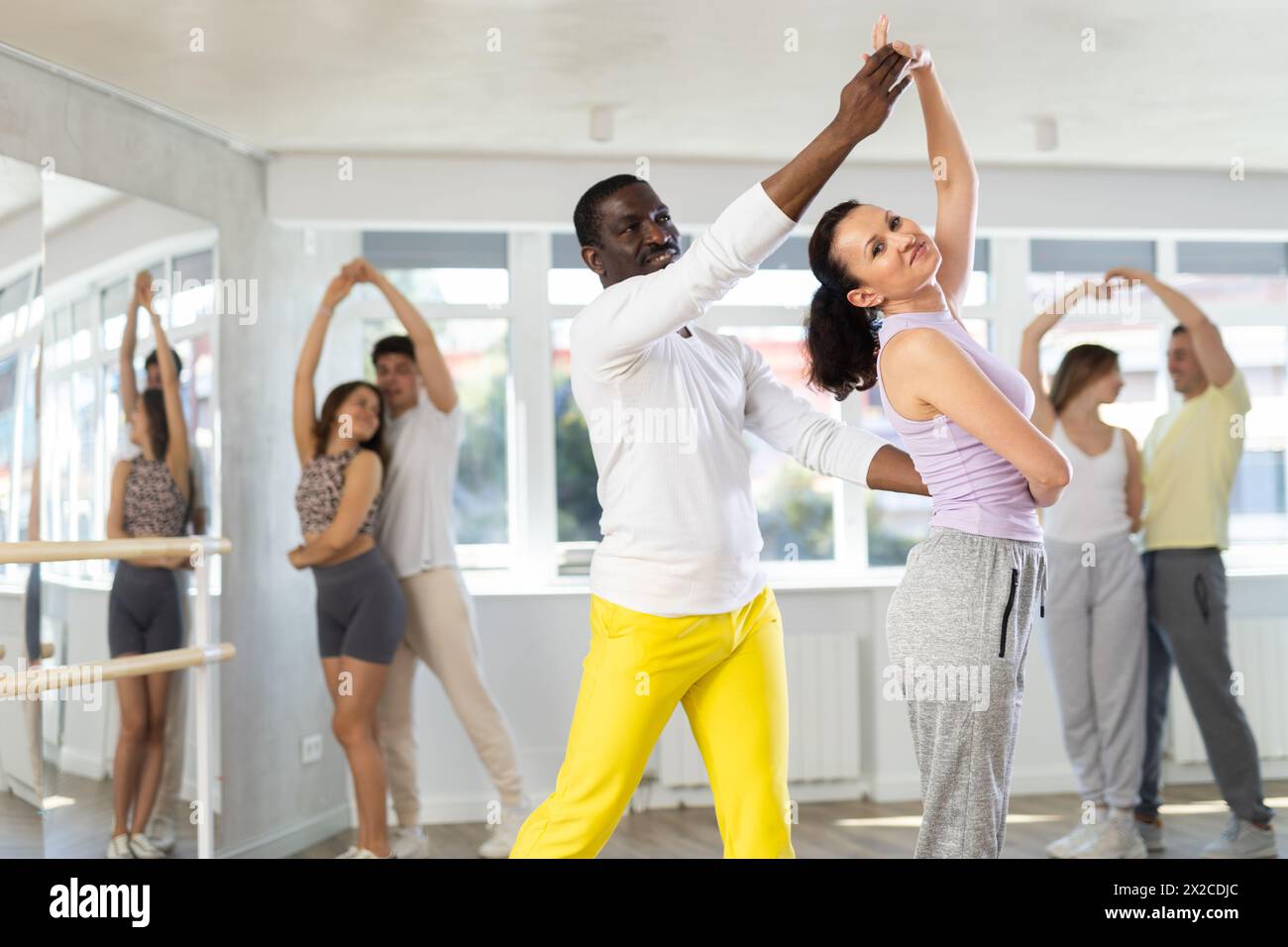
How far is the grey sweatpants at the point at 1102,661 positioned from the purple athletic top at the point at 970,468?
7.36 feet

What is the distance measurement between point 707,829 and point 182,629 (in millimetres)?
1883

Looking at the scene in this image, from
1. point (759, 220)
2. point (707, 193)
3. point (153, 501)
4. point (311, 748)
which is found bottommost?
point (311, 748)

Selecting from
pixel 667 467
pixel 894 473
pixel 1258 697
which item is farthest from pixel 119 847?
pixel 1258 697

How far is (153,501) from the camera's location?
3.71 metres

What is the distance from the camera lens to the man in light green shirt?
3770 mm

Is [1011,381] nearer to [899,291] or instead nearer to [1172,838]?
[899,291]

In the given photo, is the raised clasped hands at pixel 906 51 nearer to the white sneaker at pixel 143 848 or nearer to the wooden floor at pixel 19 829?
the wooden floor at pixel 19 829

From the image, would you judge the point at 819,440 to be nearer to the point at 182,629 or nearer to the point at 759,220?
the point at 759,220

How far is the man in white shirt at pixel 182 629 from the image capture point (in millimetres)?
3684

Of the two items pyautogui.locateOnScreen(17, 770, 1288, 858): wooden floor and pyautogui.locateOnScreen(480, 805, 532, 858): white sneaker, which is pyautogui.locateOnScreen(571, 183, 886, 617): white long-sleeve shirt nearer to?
pyautogui.locateOnScreen(17, 770, 1288, 858): wooden floor

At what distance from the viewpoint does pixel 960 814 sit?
1784 mm
